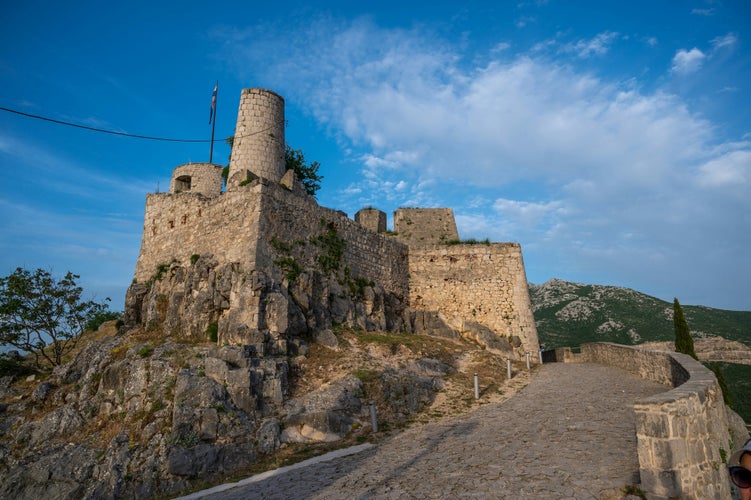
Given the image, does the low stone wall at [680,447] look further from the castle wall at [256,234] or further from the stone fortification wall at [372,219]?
the stone fortification wall at [372,219]

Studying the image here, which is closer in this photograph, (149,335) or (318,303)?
(149,335)

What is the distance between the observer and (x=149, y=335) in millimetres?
19391

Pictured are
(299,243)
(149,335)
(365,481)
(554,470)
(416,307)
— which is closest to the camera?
(554,470)

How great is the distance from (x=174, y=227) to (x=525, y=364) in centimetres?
2140

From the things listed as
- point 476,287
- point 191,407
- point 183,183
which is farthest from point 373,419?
point 183,183

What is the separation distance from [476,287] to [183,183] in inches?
820

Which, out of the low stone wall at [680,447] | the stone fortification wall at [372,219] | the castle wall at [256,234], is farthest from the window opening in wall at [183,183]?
the low stone wall at [680,447]

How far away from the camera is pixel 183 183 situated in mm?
30203

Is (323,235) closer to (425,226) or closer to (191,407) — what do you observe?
(425,226)

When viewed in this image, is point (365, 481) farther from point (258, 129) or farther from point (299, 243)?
point (258, 129)

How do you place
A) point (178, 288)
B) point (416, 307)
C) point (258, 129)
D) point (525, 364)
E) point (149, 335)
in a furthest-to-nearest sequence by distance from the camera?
1. point (416, 307)
2. point (525, 364)
3. point (258, 129)
4. point (178, 288)
5. point (149, 335)

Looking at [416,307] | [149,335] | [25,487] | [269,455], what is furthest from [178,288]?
[416,307]

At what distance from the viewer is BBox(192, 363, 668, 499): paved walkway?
7.71 meters

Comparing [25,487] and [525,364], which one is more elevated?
[525,364]
